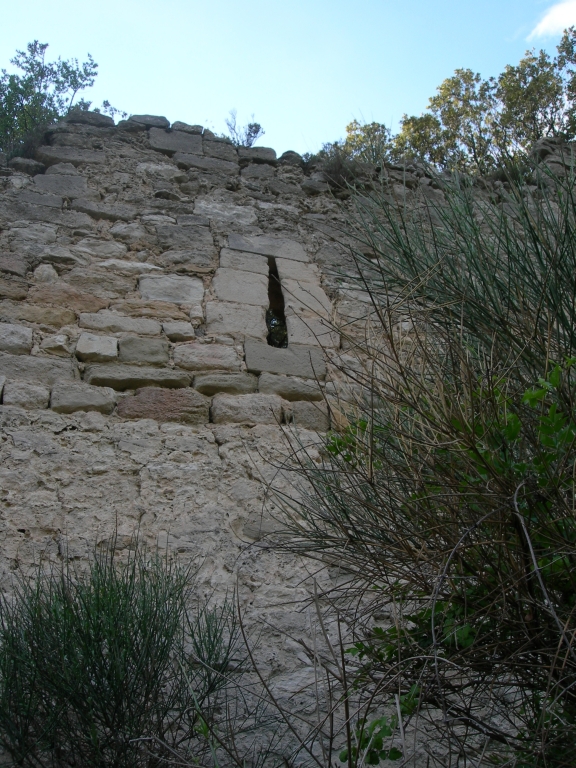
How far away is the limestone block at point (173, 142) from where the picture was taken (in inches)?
180

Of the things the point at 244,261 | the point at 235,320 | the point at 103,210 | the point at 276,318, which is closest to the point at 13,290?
the point at 103,210

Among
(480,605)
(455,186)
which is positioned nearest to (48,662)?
(480,605)

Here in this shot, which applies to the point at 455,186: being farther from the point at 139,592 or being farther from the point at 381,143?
the point at 139,592

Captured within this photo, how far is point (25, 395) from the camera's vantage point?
294 cm

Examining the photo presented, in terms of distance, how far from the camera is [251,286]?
385 cm

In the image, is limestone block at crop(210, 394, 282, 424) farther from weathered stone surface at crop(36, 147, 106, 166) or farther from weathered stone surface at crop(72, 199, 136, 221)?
weathered stone surface at crop(36, 147, 106, 166)

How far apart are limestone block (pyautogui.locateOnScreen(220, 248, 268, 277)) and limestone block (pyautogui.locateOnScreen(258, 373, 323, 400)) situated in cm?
85

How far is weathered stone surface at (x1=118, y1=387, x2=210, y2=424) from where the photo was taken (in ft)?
9.89

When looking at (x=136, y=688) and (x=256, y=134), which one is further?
(x=256, y=134)

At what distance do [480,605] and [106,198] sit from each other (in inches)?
129

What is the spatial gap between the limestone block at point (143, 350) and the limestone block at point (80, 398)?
234 mm

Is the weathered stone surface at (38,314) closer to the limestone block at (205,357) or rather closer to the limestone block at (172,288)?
the limestone block at (172,288)

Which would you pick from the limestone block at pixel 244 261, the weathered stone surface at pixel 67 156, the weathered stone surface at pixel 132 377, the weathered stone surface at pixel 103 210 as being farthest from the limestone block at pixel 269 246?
the weathered stone surface at pixel 132 377

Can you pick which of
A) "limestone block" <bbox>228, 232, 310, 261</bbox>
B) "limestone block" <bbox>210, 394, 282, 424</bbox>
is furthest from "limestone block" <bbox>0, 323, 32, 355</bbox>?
"limestone block" <bbox>228, 232, 310, 261</bbox>
